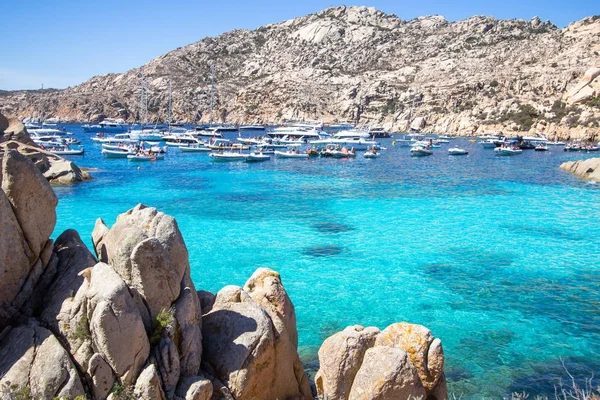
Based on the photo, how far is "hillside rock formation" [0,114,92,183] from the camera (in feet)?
166

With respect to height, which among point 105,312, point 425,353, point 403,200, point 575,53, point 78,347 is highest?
point 575,53

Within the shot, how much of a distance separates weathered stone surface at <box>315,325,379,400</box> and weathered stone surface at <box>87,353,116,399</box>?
4.67 metres

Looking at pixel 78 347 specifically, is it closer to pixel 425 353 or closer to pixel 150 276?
pixel 150 276

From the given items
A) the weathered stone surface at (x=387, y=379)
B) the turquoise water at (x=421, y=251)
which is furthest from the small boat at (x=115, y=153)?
the weathered stone surface at (x=387, y=379)

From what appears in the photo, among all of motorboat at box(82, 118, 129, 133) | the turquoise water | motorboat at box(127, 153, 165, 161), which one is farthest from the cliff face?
motorboat at box(127, 153, 165, 161)

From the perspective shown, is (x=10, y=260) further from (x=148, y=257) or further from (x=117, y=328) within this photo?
(x=117, y=328)

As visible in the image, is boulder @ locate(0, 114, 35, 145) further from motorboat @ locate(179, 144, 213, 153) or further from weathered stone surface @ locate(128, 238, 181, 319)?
weathered stone surface @ locate(128, 238, 181, 319)

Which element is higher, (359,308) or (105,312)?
(105,312)

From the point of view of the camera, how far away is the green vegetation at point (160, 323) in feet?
32.1

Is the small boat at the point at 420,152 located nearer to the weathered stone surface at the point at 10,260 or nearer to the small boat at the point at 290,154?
the small boat at the point at 290,154

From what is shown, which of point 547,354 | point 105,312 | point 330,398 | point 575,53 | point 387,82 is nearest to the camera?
point 105,312

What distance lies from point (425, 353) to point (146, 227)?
6985mm

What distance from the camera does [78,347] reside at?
30.2ft

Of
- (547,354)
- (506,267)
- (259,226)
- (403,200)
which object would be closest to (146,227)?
(547,354)
